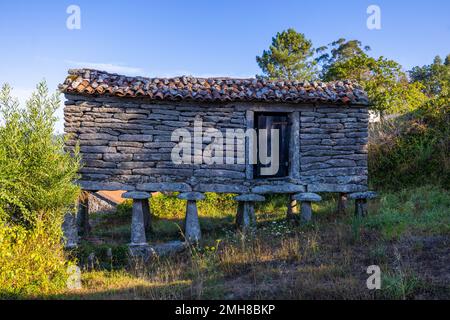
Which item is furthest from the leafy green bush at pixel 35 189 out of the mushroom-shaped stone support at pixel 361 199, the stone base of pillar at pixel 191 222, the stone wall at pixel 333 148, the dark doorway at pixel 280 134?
the mushroom-shaped stone support at pixel 361 199

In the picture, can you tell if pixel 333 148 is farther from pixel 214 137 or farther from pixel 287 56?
pixel 287 56

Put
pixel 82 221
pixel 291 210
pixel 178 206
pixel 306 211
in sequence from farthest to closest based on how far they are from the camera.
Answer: pixel 178 206, pixel 291 210, pixel 82 221, pixel 306 211

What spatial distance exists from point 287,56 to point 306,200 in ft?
50.4

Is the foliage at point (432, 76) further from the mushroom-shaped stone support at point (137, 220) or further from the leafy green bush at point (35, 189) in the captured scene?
the leafy green bush at point (35, 189)

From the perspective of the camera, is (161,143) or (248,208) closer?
(161,143)

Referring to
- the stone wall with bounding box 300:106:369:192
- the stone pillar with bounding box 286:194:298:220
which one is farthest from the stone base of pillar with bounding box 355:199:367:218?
the stone pillar with bounding box 286:194:298:220

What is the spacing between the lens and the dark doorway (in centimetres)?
982

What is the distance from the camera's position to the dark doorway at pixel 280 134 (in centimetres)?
982

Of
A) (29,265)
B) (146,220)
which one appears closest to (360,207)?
(146,220)

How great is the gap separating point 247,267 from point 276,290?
1.40 metres

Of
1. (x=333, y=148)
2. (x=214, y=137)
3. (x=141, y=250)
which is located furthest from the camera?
(x=333, y=148)

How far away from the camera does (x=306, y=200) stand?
9.64m

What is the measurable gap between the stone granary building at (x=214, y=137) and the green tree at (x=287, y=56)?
13.9 m
